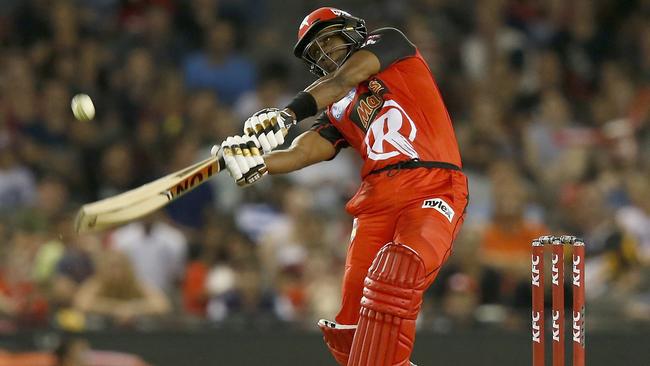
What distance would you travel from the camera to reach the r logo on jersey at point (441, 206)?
649 cm

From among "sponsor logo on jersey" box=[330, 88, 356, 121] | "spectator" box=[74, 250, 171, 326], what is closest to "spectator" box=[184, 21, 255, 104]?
"spectator" box=[74, 250, 171, 326]

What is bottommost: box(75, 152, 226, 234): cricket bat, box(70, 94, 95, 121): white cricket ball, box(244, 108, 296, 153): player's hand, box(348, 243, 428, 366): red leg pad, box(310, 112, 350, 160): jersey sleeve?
box(348, 243, 428, 366): red leg pad

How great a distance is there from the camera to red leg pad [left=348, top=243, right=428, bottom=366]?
6.15 meters

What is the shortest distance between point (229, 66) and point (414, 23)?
6.35 ft

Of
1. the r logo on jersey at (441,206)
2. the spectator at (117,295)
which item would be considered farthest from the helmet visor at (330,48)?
the spectator at (117,295)

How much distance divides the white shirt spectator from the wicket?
4.55 metres

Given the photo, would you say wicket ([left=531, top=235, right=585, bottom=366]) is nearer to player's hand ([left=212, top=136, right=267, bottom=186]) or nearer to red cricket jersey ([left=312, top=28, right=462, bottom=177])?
red cricket jersey ([left=312, top=28, right=462, bottom=177])

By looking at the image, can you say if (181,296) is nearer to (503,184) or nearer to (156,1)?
(503,184)

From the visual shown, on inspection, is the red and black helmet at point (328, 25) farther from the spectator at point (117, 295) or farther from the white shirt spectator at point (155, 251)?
the white shirt spectator at point (155, 251)

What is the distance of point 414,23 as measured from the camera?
12266mm

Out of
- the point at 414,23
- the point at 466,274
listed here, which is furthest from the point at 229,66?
the point at 466,274

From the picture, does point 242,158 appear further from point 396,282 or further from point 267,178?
point 267,178

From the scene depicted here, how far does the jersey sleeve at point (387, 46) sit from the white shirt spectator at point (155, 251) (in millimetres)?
4217

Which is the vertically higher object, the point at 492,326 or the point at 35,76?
the point at 35,76
